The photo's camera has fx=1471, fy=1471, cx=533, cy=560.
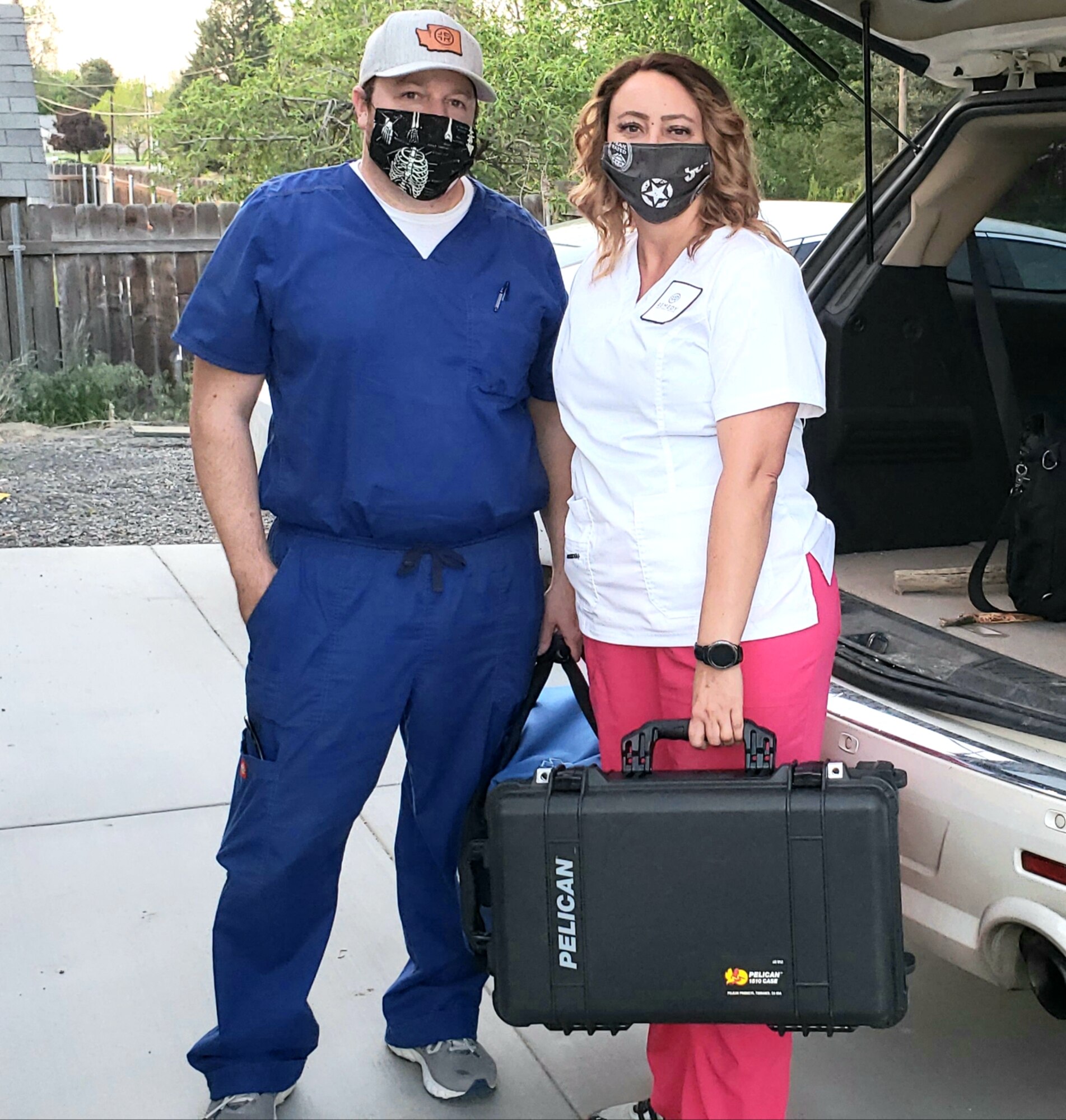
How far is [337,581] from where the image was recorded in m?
2.44

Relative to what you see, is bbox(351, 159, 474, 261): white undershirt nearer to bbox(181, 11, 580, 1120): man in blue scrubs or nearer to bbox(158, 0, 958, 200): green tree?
bbox(181, 11, 580, 1120): man in blue scrubs

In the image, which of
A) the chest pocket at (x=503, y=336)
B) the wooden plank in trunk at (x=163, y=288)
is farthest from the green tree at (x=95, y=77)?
the chest pocket at (x=503, y=336)

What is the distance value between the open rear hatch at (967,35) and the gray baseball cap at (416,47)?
877 mm

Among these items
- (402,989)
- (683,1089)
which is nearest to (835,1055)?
(683,1089)

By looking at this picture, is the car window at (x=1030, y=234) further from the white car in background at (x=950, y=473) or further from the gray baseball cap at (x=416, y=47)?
the gray baseball cap at (x=416, y=47)

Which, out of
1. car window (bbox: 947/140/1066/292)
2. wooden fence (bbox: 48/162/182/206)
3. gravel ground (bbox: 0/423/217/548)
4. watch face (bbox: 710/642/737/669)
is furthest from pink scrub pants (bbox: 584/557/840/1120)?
wooden fence (bbox: 48/162/182/206)

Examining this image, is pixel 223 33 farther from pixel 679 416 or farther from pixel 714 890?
pixel 714 890

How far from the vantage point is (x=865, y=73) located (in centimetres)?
299

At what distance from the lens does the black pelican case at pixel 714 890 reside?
6.93 ft

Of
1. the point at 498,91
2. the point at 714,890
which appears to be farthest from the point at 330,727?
the point at 498,91

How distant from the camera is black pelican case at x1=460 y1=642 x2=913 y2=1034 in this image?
6.93ft

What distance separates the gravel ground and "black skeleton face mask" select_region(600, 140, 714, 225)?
5088mm

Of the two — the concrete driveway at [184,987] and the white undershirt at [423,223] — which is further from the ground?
the white undershirt at [423,223]

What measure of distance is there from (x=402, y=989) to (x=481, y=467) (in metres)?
1.06
